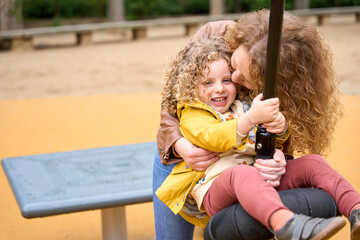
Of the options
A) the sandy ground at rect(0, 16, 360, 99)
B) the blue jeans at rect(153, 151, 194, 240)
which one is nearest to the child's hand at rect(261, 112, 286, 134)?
the blue jeans at rect(153, 151, 194, 240)

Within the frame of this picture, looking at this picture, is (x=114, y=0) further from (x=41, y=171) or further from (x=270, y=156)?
(x=270, y=156)

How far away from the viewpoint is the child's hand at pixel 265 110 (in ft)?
4.89

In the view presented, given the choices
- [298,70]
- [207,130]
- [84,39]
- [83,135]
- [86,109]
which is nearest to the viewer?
[298,70]

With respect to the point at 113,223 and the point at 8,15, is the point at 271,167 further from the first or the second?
the point at 8,15

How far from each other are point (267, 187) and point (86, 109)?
16.6 ft

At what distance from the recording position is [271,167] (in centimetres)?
161

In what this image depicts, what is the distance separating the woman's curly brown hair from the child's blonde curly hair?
80mm

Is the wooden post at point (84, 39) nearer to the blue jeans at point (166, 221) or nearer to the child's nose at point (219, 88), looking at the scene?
the blue jeans at point (166, 221)

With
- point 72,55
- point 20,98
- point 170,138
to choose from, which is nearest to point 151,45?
point 72,55

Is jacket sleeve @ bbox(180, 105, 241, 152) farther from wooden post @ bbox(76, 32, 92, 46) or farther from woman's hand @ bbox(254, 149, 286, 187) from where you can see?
wooden post @ bbox(76, 32, 92, 46)

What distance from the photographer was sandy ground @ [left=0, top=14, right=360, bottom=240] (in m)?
3.60

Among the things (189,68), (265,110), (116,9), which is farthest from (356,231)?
(116,9)

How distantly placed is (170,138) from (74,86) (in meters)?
6.05

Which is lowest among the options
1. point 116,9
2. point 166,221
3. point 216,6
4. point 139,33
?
point 139,33
